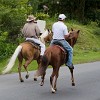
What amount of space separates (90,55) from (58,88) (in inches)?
480

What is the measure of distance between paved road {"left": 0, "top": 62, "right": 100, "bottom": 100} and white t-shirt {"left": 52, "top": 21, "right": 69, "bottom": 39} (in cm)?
Result: 176

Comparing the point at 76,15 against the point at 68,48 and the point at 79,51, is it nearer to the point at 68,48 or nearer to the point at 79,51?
the point at 79,51

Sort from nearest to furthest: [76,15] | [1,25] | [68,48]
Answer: [68,48], [1,25], [76,15]

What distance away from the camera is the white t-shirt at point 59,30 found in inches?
535

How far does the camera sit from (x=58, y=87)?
14.4 m

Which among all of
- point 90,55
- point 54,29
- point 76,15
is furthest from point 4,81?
point 76,15

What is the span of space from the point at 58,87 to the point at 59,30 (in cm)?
206

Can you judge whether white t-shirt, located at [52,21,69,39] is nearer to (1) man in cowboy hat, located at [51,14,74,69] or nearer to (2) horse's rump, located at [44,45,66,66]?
(1) man in cowboy hat, located at [51,14,74,69]

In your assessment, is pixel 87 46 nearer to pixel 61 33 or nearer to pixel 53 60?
pixel 61 33

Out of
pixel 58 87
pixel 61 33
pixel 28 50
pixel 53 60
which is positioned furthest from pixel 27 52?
pixel 53 60

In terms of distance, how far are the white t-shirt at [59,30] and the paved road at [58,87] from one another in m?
1.76

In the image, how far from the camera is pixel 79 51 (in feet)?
90.9

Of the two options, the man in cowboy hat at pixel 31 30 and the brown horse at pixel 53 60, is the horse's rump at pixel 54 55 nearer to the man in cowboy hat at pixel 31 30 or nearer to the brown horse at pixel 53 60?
the brown horse at pixel 53 60

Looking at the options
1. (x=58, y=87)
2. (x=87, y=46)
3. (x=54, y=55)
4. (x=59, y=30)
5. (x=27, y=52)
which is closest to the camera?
(x=54, y=55)
